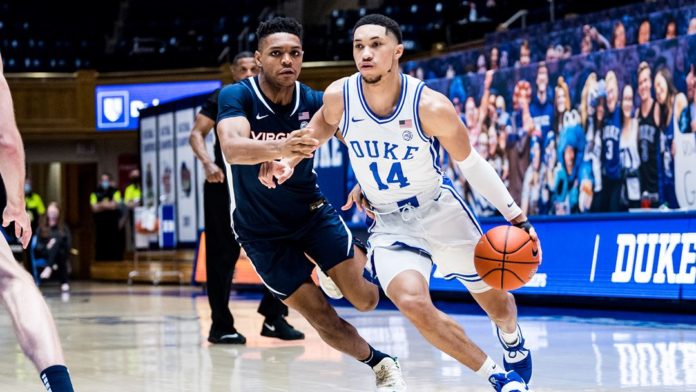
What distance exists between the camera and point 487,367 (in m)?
5.27

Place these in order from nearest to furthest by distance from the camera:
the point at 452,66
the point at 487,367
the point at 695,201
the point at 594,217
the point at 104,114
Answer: the point at 487,367 < the point at 594,217 < the point at 695,201 < the point at 452,66 < the point at 104,114

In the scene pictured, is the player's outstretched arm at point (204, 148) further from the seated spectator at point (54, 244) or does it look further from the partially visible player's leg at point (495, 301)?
the seated spectator at point (54, 244)

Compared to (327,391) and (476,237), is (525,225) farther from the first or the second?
(327,391)

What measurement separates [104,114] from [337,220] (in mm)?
19175

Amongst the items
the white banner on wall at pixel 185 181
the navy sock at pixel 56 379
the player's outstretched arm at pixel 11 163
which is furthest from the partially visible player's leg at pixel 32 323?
the white banner on wall at pixel 185 181

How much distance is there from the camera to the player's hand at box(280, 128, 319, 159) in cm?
511

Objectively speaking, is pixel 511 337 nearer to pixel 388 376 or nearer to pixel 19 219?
pixel 388 376

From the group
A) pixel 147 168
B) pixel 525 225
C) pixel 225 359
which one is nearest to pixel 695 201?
pixel 225 359

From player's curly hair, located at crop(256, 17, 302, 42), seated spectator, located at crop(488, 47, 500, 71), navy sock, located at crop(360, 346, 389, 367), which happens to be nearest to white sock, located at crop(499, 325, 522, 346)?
navy sock, located at crop(360, 346, 389, 367)

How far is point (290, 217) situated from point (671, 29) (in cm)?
833

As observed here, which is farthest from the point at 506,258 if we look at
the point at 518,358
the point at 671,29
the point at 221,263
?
the point at 671,29

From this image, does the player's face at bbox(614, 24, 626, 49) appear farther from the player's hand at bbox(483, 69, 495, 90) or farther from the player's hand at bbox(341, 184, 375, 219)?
the player's hand at bbox(341, 184, 375, 219)

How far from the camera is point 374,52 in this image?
5512 millimetres

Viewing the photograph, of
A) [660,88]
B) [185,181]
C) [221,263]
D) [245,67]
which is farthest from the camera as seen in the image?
[185,181]
